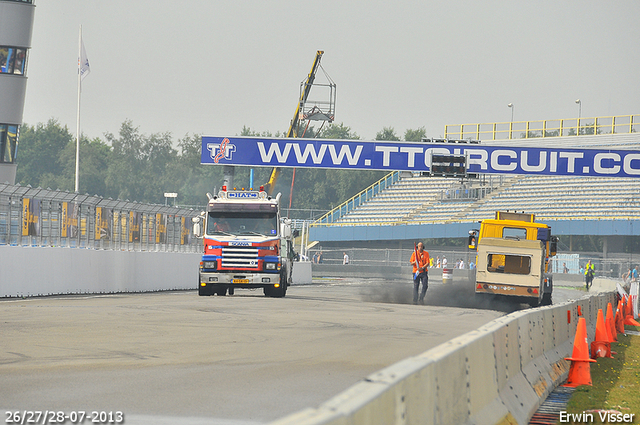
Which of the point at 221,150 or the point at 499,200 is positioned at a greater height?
the point at 499,200

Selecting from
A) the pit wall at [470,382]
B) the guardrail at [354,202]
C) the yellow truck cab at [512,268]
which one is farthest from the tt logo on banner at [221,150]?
the guardrail at [354,202]

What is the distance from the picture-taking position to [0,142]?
39500 millimetres

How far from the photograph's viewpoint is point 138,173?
14162 cm

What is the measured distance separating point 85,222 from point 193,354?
1580cm

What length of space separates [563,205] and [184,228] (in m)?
40.0

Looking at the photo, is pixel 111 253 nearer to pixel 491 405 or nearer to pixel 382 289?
pixel 382 289

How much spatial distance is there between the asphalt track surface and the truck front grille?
173 inches

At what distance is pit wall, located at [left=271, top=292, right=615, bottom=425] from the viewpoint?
3.83 m

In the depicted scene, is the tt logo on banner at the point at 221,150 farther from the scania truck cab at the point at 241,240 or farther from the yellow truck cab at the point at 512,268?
the yellow truck cab at the point at 512,268

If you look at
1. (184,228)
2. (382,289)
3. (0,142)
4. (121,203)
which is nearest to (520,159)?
(382,289)

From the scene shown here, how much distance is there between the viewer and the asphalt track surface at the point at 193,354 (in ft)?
24.9

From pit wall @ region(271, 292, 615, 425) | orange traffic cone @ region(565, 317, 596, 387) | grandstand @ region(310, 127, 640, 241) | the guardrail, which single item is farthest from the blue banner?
the guardrail

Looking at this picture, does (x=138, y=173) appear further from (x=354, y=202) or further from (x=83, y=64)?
(x=83, y=64)

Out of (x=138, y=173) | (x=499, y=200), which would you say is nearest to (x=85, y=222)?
(x=499, y=200)
